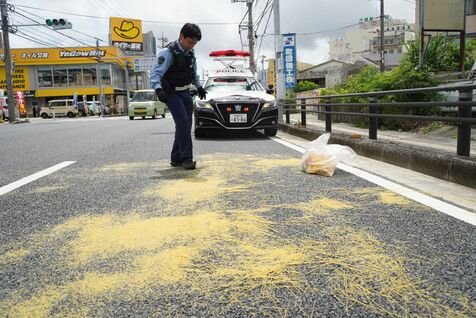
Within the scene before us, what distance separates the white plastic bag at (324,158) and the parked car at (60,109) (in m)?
39.2

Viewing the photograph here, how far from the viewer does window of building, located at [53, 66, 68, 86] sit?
47406 mm

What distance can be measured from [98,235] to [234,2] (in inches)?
1306

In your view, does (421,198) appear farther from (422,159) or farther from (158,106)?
(158,106)

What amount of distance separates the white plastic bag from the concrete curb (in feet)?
2.76

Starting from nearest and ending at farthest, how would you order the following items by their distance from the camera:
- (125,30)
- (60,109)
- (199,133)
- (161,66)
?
(161,66) < (199,133) < (60,109) < (125,30)

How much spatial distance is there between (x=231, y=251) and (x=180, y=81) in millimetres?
3323

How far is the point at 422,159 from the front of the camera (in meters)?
4.85

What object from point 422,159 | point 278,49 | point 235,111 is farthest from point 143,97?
point 422,159

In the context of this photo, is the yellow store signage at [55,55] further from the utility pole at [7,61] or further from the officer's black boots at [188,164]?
the officer's black boots at [188,164]

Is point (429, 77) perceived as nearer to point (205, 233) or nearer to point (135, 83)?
point (205, 233)

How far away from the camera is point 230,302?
174cm

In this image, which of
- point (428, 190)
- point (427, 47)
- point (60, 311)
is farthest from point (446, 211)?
point (427, 47)

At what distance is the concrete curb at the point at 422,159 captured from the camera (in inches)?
A: 162

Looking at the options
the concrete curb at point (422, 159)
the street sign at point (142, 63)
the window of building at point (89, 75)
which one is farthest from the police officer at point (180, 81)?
the street sign at point (142, 63)
